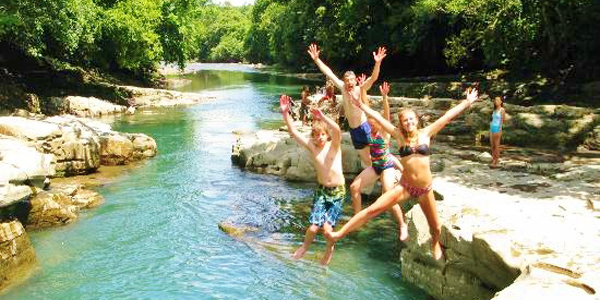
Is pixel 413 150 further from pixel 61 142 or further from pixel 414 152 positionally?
pixel 61 142

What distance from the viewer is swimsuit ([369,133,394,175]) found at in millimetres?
8094

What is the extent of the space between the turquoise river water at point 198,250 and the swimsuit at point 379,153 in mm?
2383

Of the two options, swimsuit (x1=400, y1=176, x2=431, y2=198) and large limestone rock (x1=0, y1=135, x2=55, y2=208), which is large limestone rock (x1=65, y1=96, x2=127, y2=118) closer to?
large limestone rock (x1=0, y1=135, x2=55, y2=208)

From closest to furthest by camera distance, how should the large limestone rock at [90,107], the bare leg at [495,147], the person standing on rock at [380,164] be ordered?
the person standing on rock at [380,164], the bare leg at [495,147], the large limestone rock at [90,107]

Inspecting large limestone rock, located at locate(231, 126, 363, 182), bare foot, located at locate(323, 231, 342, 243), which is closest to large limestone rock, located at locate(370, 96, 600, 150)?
large limestone rock, located at locate(231, 126, 363, 182)

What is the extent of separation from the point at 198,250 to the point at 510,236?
615 cm

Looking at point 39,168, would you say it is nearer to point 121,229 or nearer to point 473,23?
point 121,229

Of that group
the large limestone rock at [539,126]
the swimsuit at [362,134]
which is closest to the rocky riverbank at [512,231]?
the large limestone rock at [539,126]

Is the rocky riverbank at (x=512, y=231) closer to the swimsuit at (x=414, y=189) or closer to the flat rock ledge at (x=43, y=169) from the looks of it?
the swimsuit at (x=414, y=189)

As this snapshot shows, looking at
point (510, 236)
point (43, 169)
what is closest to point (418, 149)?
point (510, 236)

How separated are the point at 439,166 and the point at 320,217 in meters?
6.54

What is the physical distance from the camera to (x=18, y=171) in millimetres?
11656

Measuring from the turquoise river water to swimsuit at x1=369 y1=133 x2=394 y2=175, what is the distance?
2.38 meters

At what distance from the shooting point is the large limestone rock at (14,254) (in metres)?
9.74
